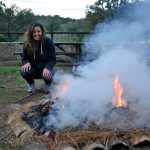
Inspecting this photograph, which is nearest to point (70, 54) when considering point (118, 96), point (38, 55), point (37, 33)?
point (38, 55)

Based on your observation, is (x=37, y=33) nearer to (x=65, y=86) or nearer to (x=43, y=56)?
(x=43, y=56)

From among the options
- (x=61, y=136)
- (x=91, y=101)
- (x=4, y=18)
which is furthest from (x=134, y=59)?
(x=4, y=18)

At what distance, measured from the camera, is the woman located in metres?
7.49

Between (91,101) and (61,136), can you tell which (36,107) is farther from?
(61,136)

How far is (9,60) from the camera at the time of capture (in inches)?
628

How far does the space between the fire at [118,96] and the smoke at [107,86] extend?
0.06 metres

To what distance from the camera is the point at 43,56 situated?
7.73 m

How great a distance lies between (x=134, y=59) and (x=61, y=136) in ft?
6.68

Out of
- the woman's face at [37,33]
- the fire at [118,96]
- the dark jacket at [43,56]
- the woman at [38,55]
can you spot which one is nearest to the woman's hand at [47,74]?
the woman at [38,55]

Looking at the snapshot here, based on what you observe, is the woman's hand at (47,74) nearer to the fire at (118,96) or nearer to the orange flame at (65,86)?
the orange flame at (65,86)

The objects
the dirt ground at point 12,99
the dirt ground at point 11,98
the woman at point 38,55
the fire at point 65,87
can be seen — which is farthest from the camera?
the woman at point 38,55

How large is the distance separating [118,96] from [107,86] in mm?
269

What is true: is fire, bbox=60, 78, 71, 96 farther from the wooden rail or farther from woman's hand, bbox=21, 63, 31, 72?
the wooden rail

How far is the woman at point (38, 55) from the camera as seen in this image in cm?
749
